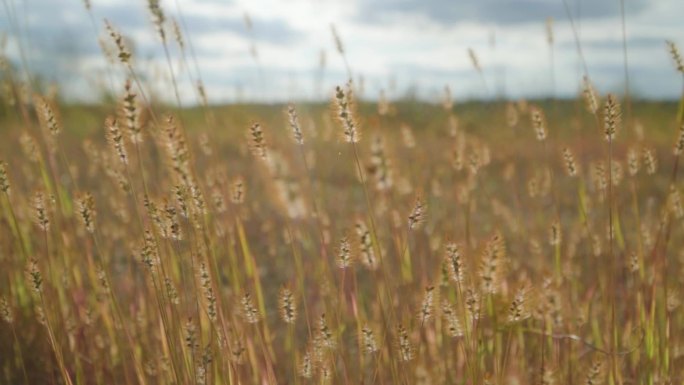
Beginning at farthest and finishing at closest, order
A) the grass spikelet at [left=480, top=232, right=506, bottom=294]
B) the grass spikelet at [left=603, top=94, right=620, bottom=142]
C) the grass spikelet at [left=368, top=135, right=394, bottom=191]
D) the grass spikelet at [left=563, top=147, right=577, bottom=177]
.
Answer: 1. the grass spikelet at [left=563, top=147, right=577, bottom=177]
2. the grass spikelet at [left=368, top=135, right=394, bottom=191]
3. the grass spikelet at [left=603, top=94, right=620, bottom=142]
4. the grass spikelet at [left=480, top=232, right=506, bottom=294]

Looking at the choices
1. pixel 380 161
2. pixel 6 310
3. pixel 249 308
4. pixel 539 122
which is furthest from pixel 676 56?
pixel 6 310

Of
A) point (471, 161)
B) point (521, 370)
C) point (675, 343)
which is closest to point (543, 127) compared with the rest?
point (471, 161)

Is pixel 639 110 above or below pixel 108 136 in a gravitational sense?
above

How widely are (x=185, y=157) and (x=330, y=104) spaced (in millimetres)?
270

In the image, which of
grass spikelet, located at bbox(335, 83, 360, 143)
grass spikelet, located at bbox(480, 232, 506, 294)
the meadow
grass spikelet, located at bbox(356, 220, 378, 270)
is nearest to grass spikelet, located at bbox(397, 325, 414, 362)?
the meadow

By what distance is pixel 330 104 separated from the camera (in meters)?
1.20

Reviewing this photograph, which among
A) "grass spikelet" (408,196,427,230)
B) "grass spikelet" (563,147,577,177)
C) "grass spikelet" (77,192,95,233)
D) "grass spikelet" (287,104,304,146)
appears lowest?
"grass spikelet" (408,196,427,230)

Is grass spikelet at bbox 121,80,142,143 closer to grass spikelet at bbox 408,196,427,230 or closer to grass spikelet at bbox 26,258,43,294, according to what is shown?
grass spikelet at bbox 26,258,43,294

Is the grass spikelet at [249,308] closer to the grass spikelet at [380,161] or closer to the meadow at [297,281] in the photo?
the meadow at [297,281]

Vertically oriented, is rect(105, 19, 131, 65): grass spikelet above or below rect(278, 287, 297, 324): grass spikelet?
above

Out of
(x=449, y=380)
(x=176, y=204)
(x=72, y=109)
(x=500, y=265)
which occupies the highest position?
(x=72, y=109)

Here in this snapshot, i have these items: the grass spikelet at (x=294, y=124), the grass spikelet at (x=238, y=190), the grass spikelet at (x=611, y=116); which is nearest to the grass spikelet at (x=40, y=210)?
the grass spikelet at (x=238, y=190)

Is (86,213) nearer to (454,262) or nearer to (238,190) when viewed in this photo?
(238,190)

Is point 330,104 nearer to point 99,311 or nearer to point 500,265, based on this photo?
point 500,265
